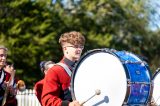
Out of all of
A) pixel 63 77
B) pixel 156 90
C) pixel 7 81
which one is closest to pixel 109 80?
pixel 63 77

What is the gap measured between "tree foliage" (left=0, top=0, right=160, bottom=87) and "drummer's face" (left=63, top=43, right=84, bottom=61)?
81.7ft

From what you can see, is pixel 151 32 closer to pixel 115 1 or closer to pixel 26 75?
pixel 115 1

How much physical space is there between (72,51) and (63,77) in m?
0.25

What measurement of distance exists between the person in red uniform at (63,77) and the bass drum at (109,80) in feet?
0.38

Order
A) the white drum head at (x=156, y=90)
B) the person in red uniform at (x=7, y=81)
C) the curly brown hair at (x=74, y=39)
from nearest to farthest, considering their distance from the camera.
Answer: the curly brown hair at (x=74, y=39) < the white drum head at (x=156, y=90) < the person in red uniform at (x=7, y=81)

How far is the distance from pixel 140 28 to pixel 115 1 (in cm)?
298

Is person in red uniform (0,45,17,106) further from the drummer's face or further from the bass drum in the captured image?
the bass drum

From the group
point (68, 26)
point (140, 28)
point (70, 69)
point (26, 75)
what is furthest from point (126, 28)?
point (70, 69)

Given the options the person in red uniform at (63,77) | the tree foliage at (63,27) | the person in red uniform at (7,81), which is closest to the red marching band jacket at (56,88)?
the person in red uniform at (63,77)

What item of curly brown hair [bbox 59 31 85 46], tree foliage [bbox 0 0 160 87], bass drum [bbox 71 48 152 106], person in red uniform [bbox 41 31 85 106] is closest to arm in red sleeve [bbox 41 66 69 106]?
person in red uniform [bbox 41 31 85 106]

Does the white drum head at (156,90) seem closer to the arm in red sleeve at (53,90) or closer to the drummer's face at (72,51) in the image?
the drummer's face at (72,51)

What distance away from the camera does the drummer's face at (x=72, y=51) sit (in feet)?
18.1

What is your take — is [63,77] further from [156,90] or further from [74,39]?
[156,90]

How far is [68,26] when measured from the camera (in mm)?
37000
